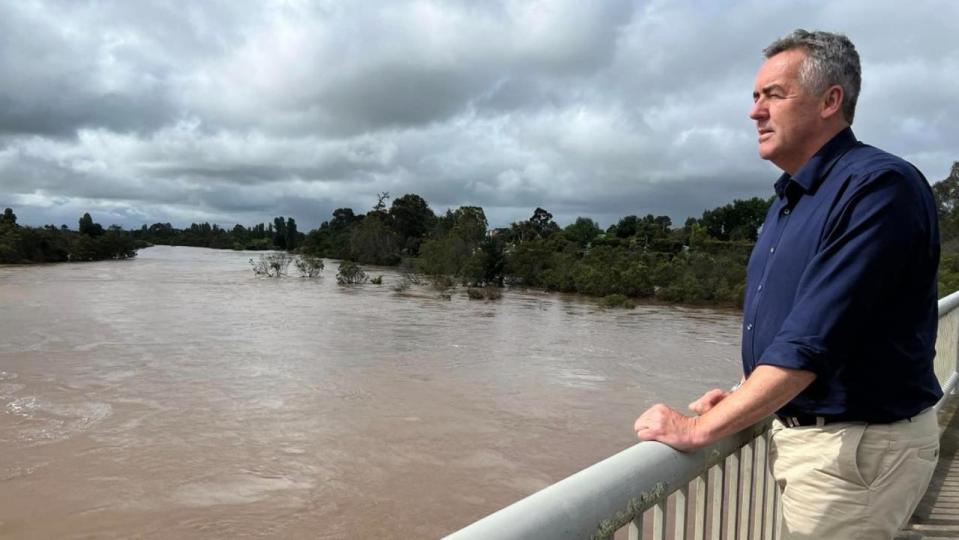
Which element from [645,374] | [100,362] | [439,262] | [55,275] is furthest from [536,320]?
[55,275]

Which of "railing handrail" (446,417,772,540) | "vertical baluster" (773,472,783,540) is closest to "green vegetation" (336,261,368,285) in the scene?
"vertical baluster" (773,472,783,540)

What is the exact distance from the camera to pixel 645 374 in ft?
42.5

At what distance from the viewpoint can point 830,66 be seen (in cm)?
168

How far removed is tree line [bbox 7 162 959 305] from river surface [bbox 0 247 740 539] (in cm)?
529

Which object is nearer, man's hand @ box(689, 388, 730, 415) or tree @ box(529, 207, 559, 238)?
man's hand @ box(689, 388, 730, 415)

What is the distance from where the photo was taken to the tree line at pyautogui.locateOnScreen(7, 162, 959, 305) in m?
29.4

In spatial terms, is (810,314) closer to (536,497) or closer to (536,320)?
(536,497)

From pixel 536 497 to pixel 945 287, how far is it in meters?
19.8

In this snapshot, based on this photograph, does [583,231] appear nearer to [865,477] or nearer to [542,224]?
[542,224]

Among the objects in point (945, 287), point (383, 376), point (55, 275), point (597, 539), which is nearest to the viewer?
point (597, 539)

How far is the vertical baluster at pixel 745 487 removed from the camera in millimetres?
1852

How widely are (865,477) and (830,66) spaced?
3.15ft

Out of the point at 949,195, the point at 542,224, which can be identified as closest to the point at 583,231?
the point at 542,224

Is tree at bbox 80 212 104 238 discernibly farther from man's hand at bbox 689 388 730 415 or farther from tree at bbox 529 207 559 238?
man's hand at bbox 689 388 730 415
